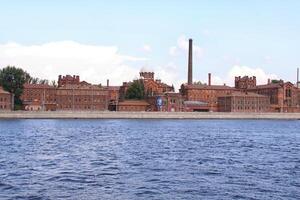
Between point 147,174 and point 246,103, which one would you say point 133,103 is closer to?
point 246,103

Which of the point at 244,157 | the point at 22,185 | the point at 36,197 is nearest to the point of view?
the point at 36,197

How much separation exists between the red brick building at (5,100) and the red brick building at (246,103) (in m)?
53.9

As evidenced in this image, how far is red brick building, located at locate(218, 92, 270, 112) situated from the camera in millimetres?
136875

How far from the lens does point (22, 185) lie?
→ 20.8m

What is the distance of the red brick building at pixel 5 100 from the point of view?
379ft

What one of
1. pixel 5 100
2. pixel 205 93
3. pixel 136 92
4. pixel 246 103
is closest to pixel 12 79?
pixel 5 100

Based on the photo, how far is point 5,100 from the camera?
116062 mm

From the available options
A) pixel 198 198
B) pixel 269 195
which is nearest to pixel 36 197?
pixel 198 198

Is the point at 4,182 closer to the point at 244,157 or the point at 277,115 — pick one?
the point at 244,157

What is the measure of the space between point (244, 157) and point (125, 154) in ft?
23.2

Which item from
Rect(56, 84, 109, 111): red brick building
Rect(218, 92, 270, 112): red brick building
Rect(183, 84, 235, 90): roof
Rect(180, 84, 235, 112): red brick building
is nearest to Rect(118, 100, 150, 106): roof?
Rect(56, 84, 109, 111): red brick building

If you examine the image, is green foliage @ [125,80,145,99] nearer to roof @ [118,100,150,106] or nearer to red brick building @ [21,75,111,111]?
roof @ [118,100,150,106]

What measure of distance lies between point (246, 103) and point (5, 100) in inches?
2319

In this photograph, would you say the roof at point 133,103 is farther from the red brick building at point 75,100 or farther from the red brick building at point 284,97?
the red brick building at point 284,97
